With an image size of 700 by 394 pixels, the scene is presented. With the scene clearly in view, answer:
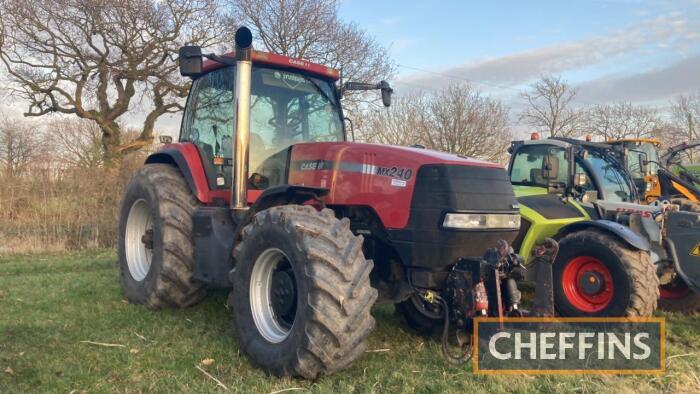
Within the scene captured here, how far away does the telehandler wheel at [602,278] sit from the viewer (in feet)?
15.7

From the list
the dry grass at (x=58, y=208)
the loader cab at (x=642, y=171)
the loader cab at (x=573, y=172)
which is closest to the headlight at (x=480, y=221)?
the loader cab at (x=573, y=172)

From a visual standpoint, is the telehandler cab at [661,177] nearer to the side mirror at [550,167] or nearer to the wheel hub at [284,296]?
the side mirror at [550,167]

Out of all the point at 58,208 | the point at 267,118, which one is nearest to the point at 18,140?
the point at 58,208

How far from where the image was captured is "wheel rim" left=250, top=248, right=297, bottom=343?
3.65m

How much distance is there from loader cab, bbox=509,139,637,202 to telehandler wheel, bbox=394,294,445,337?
8.82 feet

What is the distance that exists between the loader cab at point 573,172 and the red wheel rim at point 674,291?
1.30 meters

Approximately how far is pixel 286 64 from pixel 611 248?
344 centimetres

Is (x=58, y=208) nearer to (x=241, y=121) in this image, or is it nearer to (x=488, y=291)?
(x=241, y=121)

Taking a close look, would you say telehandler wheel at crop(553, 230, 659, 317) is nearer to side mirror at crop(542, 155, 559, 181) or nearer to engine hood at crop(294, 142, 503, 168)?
side mirror at crop(542, 155, 559, 181)

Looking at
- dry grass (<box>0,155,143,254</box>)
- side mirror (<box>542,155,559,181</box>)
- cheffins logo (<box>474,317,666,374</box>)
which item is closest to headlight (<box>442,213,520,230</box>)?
cheffins logo (<box>474,317,666,374</box>)

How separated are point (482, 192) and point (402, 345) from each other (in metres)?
1.40

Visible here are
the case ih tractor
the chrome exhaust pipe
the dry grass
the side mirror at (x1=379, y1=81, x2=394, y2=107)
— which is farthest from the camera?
the dry grass

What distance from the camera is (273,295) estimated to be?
3.76 metres

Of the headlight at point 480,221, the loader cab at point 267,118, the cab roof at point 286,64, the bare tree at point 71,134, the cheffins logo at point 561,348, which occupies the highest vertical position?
the bare tree at point 71,134
